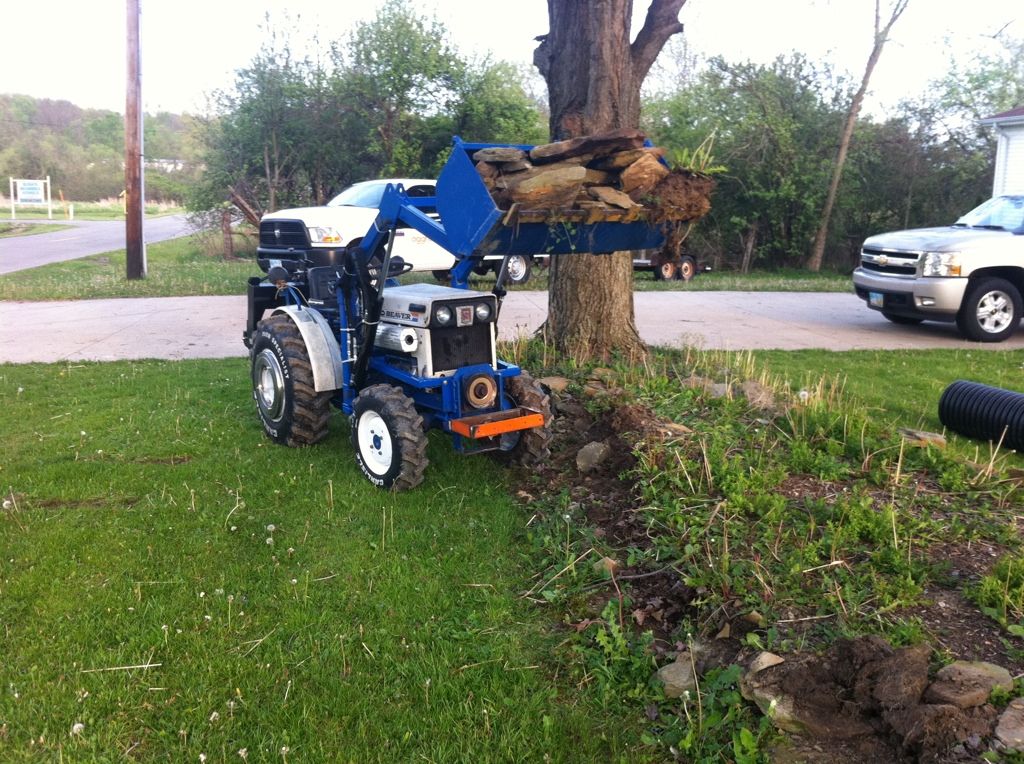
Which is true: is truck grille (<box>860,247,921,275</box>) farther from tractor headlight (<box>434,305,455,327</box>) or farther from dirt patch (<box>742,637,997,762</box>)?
dirt patch (<box>742,637,997,762</box>)

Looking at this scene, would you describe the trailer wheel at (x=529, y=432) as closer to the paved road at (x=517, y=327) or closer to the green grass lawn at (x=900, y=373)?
the green grass lawn at (x=900, y=373)

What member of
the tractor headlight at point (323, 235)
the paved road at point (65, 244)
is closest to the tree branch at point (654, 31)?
the tractor headlight at point (323, 235)

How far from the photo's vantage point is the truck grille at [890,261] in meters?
11.6

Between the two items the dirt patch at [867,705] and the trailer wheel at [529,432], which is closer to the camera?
the dirt patch at [867,705]

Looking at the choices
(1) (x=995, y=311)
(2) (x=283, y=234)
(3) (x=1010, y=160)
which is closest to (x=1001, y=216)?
(1) (x=995, y=311)

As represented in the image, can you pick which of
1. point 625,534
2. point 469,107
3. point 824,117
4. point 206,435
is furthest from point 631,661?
point 824,117

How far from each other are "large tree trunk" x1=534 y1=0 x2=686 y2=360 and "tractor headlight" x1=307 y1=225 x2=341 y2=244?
20.8ft

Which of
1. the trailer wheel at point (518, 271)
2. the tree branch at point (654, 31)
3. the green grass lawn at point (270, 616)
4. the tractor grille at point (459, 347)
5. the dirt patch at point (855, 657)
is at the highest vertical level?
the tree branch at point (654, 31)

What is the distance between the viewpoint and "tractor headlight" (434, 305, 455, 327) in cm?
547

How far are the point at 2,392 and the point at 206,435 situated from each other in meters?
2.82

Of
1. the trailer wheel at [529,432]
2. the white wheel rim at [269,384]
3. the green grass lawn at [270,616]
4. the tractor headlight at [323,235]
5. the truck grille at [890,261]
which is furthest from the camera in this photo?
the tractor headlight at [323,235]

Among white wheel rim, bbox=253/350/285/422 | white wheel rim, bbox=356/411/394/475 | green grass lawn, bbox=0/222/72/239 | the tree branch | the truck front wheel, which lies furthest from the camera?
green grass lawn, bbox=0/222/72/239

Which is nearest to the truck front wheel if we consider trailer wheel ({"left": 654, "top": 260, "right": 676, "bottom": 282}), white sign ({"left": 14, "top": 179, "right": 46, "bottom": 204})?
trailer wheel ({"left": 654, "top": 260, "right": 676, "bottom": 282})

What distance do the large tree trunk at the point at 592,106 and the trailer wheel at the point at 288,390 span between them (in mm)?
2843
